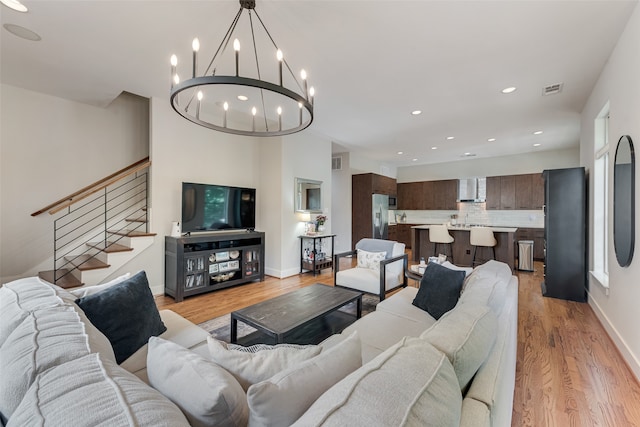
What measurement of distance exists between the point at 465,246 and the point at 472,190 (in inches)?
91.1

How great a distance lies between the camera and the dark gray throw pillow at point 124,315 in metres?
1.48

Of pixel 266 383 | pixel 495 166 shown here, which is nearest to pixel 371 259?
pixel 266 383

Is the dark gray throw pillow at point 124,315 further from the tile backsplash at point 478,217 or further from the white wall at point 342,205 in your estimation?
the tile backsplash at point 478,217

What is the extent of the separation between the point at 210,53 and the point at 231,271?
3073 millimetres

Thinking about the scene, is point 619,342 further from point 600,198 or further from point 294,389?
point 294,389

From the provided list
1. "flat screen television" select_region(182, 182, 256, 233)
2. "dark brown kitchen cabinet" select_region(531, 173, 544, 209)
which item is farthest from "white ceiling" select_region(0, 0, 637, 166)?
"dark brown kitchen cabinet" select_region(531, 173, 544, 209)

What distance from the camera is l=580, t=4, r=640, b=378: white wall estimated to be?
6.98ft

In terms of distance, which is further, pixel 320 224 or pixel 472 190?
pixel 472 190

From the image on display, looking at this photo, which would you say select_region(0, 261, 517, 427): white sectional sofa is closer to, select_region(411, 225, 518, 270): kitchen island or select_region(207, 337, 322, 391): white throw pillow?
select_region(207, 337, 322, 391): white throw pillow

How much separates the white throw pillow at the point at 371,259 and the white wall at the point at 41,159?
396 centimetres

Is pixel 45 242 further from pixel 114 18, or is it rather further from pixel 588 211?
pixel 588 211

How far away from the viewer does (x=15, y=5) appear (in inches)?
80.6

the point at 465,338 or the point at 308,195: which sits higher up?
the point at 308,195

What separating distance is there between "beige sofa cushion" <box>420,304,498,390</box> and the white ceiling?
215 centimetres
